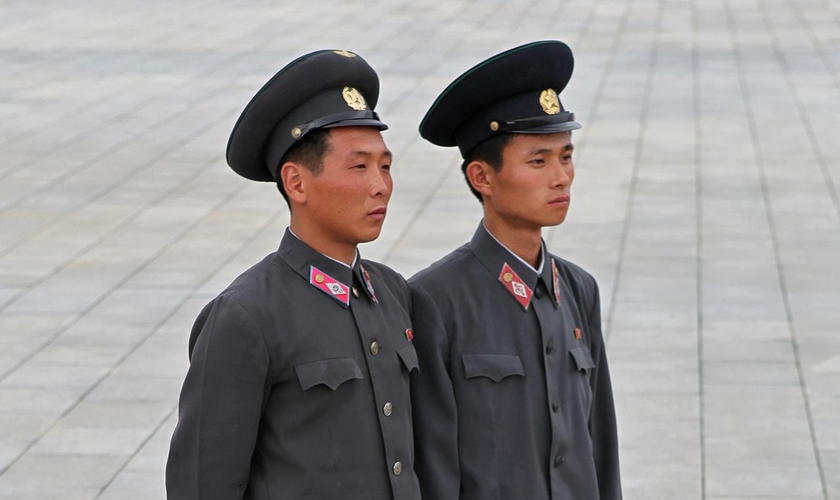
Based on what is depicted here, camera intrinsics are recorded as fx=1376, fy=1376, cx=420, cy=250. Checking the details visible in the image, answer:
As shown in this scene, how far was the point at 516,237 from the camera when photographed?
320cm

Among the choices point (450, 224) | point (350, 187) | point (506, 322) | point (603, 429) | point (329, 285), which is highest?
point (350, 187)

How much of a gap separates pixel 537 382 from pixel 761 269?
5.48 meters

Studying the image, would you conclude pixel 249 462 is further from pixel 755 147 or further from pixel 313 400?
pixel 755 147

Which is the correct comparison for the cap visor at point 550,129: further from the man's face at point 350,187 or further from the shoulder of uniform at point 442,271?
the man's face at point 350,187

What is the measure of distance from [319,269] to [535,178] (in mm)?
562

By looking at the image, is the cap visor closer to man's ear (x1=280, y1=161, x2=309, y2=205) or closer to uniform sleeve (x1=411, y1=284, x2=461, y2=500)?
uniform sleeve (x1=411, y1=284, x2=461, y2=500)

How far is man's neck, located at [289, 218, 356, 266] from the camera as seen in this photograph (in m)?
2.83

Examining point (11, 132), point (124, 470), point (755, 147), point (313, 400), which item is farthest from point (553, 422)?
point (11, 132)

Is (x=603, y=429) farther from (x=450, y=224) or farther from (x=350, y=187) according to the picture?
(x=450, y=224)

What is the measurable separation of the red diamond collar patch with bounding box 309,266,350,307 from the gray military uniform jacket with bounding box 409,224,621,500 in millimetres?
276

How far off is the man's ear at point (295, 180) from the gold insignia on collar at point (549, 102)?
0.66 m

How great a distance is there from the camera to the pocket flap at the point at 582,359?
10.5ft

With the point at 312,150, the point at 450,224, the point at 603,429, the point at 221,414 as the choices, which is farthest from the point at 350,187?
the point at 450,224

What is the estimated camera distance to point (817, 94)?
541 inches
